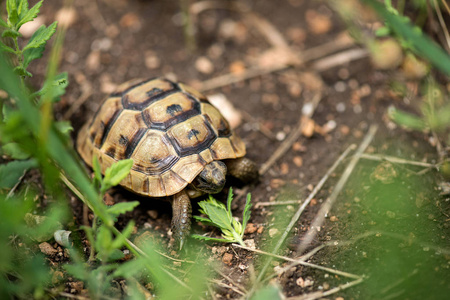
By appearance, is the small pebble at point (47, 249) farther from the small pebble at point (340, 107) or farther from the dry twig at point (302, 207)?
the small pebble at point (340, 107)

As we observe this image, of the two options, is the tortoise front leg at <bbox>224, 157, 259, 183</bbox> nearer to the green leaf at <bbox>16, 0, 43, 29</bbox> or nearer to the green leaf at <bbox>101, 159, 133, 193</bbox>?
the green leaf at <bbox>101, 159, 133, 193</bbox>

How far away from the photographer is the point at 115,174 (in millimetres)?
1706

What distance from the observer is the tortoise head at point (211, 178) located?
2340mm

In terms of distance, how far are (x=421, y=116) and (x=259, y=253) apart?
166cm

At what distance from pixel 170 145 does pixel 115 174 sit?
70 centimetres

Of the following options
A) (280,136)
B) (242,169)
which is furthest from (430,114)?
(242,169)

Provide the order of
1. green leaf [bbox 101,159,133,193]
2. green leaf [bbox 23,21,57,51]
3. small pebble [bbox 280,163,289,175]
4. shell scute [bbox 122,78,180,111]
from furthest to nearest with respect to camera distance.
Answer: small pebble [bbox 280,163,289,175], shell scute [bbox 122,78,180,111], green leaf [bbox 23,21,57,51], green leaf [bbox 101,159,133,193]

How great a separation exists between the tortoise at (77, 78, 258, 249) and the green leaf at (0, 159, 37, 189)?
1.56 ft

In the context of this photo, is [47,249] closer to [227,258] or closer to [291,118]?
[227,258]

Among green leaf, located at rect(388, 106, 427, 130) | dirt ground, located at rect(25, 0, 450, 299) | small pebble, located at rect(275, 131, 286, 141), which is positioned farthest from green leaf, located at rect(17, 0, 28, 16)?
green leaf, located at rect(388, 106, 427, 130)

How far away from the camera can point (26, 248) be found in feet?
6.82

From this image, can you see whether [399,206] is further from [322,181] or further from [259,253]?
[259,253]

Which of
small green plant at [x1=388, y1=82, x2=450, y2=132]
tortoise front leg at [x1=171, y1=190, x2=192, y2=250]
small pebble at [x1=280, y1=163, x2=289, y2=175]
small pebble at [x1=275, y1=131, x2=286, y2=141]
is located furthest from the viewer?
small pebble at [x1=275, y1=131, x2=286, y2=141]

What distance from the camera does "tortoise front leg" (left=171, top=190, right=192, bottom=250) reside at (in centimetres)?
226
